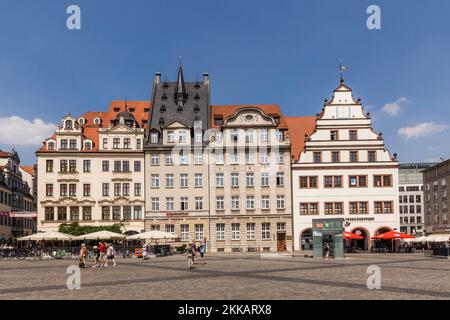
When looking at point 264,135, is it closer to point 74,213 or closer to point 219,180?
point 219,180

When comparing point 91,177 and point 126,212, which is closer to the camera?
point 126,212

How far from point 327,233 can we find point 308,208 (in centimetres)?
1629

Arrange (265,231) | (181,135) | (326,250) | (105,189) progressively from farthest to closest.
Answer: (181,135) → (105,189) → (265,231) → (326,250)

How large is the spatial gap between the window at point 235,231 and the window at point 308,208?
6928 millimetres

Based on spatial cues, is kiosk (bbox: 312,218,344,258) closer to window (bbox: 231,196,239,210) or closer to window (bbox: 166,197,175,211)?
window (bbox: 231,196,239,210)

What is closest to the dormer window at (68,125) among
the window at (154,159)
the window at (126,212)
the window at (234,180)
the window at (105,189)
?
the window at (105,189)

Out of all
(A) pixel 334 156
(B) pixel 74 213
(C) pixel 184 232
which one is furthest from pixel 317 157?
(B) pixel 74 213

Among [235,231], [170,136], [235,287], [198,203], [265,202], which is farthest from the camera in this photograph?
[170,136]

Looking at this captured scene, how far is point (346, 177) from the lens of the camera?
186 ft

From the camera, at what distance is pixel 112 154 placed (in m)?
57.9

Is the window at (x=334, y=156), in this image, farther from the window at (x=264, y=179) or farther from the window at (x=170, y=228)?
the window at (x=170, y=228)

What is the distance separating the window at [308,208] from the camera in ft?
186

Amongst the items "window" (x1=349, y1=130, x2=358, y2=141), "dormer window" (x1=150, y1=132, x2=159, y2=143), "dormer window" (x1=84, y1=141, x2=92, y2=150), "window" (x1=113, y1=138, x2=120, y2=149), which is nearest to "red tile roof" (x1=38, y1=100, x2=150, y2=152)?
"dormer window" (x1=84, y1=141, x2=92, y2=150)
